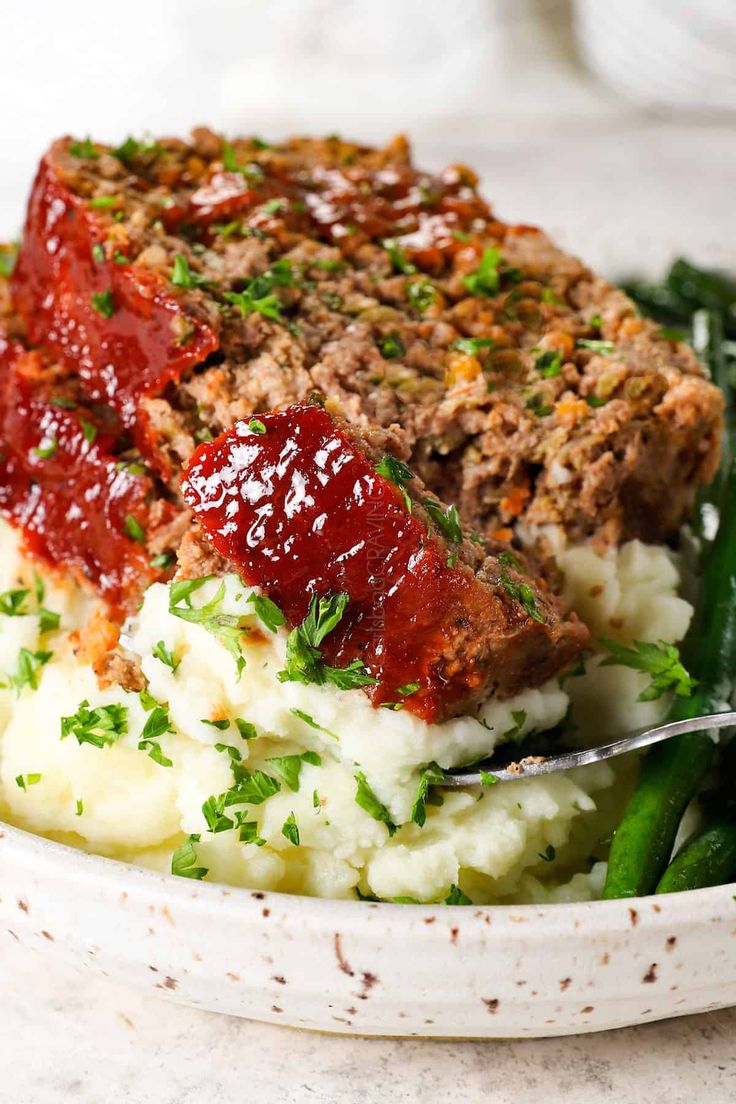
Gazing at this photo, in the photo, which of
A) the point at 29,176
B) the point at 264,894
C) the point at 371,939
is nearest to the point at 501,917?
the point at 371,939

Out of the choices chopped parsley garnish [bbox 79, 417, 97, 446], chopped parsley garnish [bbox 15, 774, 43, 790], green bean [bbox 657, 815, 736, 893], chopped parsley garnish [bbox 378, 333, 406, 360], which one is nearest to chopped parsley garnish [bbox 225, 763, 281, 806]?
chopped parsley garnish [bbox 15, 774, 43, 790]

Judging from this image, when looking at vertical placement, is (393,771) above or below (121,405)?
below

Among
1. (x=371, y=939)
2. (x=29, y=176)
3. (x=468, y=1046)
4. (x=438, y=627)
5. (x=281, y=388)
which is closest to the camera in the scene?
(x=371, y=939)

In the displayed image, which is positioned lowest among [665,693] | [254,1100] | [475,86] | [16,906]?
[254,1100]

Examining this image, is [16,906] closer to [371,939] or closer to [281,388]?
[371,939]

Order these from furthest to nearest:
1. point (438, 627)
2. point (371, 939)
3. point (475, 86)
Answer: point (475, 86)
point (438, 627)
point (371, 939)

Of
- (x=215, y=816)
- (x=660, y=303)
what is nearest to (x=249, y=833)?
(x=215, y=816)

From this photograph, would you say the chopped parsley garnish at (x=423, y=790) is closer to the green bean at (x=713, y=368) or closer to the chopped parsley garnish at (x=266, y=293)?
the chopped parsley garnish at (x=266, y=293)

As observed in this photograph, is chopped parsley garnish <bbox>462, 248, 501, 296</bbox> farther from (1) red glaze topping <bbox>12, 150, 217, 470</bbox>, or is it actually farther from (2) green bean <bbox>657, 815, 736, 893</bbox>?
(2) green bean <bbox>657, 815, 736, 893</bbox>

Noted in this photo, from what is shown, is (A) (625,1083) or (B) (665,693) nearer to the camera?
(A) (625,1083)
